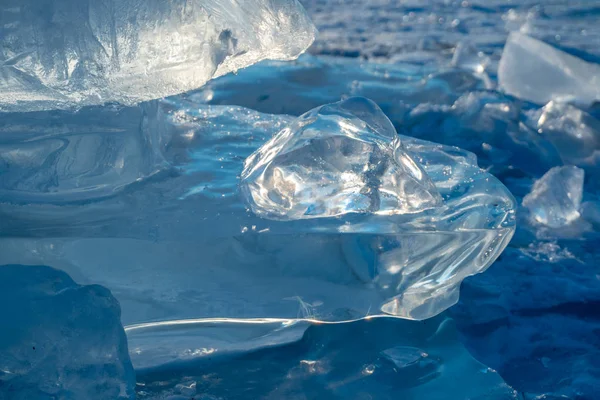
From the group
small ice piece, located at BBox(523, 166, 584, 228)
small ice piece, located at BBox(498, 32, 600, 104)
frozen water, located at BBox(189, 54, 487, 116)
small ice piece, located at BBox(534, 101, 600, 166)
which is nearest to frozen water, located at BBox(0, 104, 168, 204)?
small ice piece, located at BBox(523, 166, 584, 228)

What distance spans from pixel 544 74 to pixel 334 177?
6.53ft

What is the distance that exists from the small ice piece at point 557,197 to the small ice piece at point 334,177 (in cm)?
67

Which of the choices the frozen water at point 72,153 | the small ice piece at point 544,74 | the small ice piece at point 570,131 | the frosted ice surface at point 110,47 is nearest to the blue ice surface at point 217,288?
the frozen water at point 72,153

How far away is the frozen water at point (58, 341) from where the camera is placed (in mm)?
1114

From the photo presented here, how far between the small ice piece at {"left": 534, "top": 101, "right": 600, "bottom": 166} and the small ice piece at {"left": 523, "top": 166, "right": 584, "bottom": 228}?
257mm

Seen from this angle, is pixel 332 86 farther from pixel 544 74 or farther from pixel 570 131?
pixel 570 131

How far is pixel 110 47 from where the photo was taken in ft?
4.26

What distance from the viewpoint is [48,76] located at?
1.29 metres

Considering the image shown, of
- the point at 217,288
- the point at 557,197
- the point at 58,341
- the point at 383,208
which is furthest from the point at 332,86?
the point at 58,341

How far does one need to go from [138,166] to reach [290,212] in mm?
349

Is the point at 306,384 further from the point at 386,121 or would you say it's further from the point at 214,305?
the point at 386,121

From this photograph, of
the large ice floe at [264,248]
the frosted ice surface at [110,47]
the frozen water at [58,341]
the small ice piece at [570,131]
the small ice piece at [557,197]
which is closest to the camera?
the frozen water at [58,341]

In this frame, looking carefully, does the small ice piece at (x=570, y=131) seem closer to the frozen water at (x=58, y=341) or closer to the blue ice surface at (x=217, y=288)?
the blue ice surface at (x=217, y=288)

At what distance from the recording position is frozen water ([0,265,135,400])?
1.11 meters
